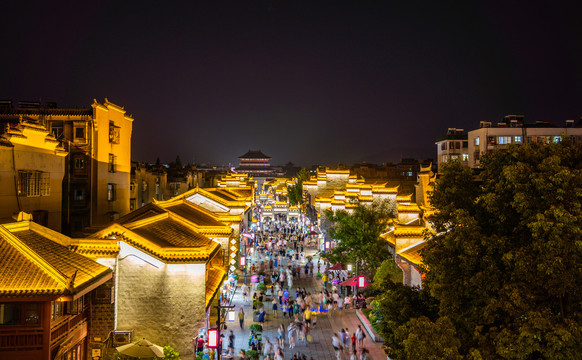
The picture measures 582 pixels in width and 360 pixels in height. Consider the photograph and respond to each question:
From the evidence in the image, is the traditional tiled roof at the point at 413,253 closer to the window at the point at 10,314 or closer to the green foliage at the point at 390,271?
the green foliage at the point at 390,271

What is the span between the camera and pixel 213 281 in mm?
16562

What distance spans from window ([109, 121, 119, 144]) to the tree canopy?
2736 cm

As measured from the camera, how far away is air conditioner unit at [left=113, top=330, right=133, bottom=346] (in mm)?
13012

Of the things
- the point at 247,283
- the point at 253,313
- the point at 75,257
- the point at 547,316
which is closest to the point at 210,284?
the point at 75,257

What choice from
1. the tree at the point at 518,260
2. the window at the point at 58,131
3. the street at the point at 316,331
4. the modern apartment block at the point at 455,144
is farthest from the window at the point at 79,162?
the modern apartment block at the point at 455,144

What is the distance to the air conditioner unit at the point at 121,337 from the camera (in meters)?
13.0

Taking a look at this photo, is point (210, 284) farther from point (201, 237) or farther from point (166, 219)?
point (166, 219)

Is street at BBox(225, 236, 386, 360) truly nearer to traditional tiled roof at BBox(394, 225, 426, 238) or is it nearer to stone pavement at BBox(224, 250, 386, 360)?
stone pavement at BBox(224, 250, 386, 360)

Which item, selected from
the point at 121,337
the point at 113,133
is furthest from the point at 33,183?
the point at 113,133

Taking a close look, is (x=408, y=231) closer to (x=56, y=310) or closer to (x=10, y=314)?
(x=56, y=310)

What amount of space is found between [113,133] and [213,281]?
1926 cm

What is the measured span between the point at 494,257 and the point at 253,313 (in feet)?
60.0

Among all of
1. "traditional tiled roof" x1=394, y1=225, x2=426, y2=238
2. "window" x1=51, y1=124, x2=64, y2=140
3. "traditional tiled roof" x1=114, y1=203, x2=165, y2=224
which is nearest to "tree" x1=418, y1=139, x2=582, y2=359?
"traditional tiled roof" x1=394, y1=225, x2=426, y2=238

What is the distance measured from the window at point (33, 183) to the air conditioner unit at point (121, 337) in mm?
8513
